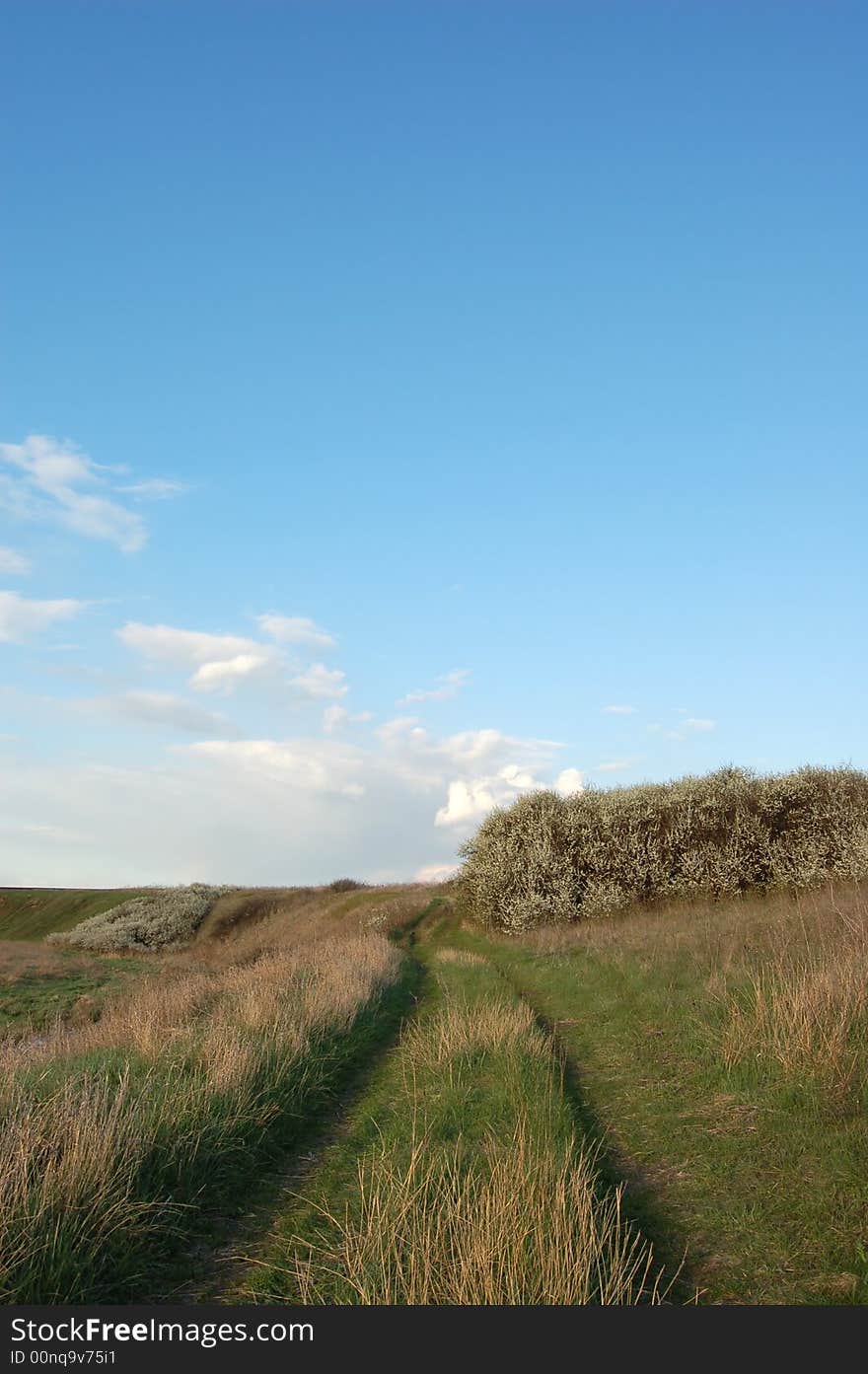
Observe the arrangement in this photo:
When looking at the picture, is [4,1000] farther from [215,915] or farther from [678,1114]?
[215,915]

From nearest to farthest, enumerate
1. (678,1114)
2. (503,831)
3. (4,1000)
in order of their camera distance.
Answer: (678,1114) < (4,1000) < (503,831)

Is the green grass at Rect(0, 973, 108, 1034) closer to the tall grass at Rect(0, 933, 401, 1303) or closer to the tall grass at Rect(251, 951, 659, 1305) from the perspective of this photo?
the tall grass at Rect(0, 933, 401, 1303)

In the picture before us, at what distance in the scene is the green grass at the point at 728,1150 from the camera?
677cm

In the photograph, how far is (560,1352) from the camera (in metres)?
5.07

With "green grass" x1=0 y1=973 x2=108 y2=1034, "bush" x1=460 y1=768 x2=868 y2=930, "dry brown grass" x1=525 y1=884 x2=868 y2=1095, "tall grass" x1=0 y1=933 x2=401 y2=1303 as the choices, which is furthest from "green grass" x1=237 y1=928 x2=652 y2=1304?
"bush" x1=460 y1=768 x2=868 y2=930

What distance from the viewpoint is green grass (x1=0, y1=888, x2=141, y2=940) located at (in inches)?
2773

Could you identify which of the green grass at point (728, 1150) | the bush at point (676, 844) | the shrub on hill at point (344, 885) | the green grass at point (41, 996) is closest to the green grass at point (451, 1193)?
the green grass at point (728, 1150)

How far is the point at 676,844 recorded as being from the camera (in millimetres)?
33938

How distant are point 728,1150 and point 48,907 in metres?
76.8

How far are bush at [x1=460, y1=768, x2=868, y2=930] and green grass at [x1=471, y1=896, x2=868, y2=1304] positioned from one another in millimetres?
18072

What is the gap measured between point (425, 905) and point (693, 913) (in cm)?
1824

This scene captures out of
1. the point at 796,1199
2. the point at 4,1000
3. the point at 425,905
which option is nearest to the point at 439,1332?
the point at 796,1199

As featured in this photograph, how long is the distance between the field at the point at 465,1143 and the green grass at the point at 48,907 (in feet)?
194

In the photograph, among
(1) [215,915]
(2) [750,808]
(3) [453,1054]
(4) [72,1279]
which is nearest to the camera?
(4) [72,1279]
